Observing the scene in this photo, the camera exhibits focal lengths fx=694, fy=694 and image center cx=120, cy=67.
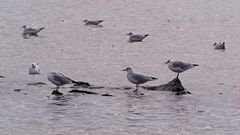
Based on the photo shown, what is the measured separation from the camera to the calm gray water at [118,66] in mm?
17938

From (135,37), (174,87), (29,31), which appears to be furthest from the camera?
(29,31)

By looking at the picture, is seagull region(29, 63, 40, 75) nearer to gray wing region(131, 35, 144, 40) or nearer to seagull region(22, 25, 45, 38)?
gray wing region(131, 35, 144, 40)

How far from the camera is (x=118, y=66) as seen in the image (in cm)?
2745

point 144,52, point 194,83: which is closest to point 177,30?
point 144,52

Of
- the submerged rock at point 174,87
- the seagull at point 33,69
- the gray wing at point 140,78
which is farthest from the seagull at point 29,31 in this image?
the submerged rock at point 174,87

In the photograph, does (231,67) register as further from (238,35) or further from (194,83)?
(238,35)

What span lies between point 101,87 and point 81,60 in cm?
625

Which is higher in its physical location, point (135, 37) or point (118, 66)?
point (135, 37)

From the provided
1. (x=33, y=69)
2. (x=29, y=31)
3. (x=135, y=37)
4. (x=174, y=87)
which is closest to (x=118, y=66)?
(x=33, y=69)

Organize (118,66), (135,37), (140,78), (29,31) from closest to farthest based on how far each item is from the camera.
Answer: (140,78), (118,66), (135,37), (29,31)

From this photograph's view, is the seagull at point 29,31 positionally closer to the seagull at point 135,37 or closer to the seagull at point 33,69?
the seagull at point 135,37

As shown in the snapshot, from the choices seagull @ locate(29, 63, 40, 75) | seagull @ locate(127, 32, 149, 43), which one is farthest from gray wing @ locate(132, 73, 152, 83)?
seagull @ locate(127, 32, 149, 43)

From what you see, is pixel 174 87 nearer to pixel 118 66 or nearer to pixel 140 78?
pixel 140 78

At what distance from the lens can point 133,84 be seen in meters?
24.0
